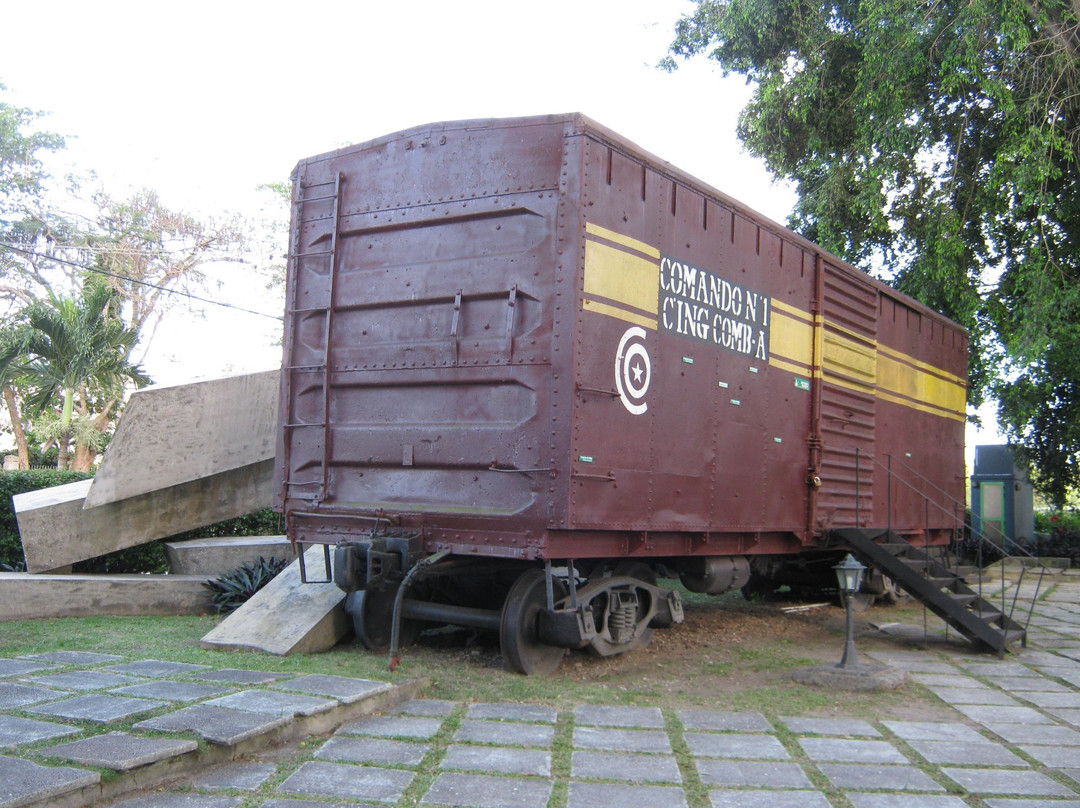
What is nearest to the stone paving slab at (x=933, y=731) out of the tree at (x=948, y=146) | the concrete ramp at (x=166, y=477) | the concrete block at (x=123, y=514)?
the concrete ramp at (x=166, y=477)

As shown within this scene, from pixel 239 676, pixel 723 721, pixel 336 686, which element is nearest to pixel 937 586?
pixel 723 721

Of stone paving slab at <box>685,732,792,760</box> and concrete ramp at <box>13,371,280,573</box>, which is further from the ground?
concrete ramp at <box>13,371,280,573</box>

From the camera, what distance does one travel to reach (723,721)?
16.6 ft

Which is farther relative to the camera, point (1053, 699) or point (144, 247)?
point (144, 247)

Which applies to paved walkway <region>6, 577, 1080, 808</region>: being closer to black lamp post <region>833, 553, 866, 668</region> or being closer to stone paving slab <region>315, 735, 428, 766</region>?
stone paving slab <region>315, 735, 428, 766</region>

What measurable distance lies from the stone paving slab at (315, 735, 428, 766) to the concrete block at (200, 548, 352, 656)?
201cm

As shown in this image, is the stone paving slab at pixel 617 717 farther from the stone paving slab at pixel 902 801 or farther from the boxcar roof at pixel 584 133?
the boxcar roof at pixel 584 133

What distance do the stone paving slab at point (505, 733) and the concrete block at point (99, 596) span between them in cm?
438

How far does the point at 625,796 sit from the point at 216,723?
1.84 m

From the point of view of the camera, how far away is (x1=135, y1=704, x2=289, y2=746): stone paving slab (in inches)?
153

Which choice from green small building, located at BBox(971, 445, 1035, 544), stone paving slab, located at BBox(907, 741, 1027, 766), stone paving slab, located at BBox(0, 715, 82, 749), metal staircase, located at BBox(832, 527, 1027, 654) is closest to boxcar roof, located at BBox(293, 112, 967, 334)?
metal staircase, located at BBox(832, 527, 1027, 654)

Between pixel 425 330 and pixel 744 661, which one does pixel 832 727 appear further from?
pixel 425 330

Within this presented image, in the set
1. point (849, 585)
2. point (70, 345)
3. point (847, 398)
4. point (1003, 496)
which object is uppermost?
point (70, 345)

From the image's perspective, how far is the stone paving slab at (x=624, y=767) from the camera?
3.99 m
